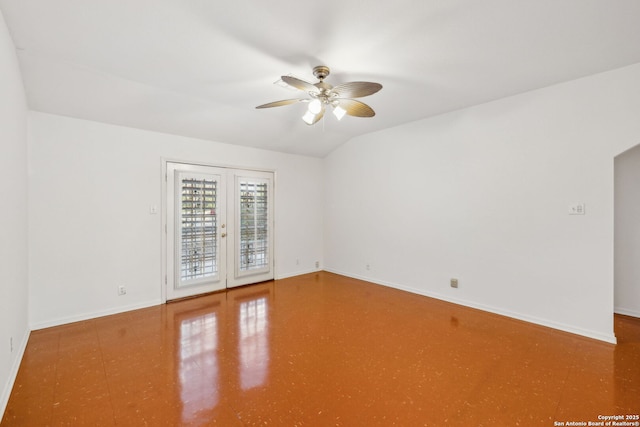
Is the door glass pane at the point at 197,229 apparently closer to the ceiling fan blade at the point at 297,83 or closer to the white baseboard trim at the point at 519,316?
the ceiling fan blade at the point at 297,83

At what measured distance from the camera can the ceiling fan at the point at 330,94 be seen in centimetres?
232

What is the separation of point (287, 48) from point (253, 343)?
9.32 ft

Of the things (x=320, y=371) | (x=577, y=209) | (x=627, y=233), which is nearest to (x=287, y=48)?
→ (x=320, y=371)

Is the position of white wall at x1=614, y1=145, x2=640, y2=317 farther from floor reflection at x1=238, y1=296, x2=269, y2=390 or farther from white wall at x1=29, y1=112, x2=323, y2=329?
white wall at x1=29, y1=112, x2=323, y2=329

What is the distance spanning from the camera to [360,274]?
17.4 feet

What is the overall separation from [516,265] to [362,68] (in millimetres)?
2971

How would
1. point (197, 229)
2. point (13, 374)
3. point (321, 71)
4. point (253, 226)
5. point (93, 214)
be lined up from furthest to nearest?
point (253, 226), point (197, 229), point (93, 214), point (321, 71), point (13, 374)

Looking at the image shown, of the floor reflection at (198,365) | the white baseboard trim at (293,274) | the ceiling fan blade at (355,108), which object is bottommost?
the floor reflection at (198,365)

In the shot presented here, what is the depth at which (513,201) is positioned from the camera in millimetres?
3371

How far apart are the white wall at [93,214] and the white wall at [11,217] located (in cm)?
29

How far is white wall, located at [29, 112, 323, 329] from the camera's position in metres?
3.15

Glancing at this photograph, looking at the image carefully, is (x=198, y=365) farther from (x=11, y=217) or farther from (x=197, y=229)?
(x=197, y=229)

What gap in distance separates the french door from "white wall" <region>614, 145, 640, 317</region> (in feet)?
16.7

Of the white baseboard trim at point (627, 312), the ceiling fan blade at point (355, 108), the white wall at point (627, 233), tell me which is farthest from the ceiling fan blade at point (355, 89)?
the white baseboard trim at point (627, 312)
